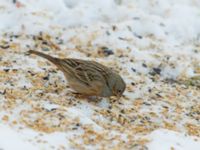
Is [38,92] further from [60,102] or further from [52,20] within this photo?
[52,20]

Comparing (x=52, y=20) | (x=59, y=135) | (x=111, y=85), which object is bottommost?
(x=59, y=135)

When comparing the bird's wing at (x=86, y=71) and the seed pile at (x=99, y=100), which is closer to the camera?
the seed pile at (x=99, y=100)

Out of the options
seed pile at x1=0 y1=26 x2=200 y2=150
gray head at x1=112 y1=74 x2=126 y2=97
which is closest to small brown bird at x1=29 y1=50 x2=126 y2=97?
gray head at x1=112 y1=74 x2=126 y2=97

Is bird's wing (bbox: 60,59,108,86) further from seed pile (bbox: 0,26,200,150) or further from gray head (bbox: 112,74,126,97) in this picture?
seed pile (bbox: 0,26,200,150)

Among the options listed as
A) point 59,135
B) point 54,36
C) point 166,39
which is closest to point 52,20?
point 54,36

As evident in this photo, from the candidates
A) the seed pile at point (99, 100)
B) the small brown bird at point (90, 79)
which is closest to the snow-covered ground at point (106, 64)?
the seed pile at point (99, 100)

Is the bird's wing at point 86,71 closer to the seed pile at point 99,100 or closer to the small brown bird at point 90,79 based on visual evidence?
the small brown bird at point 90,79
